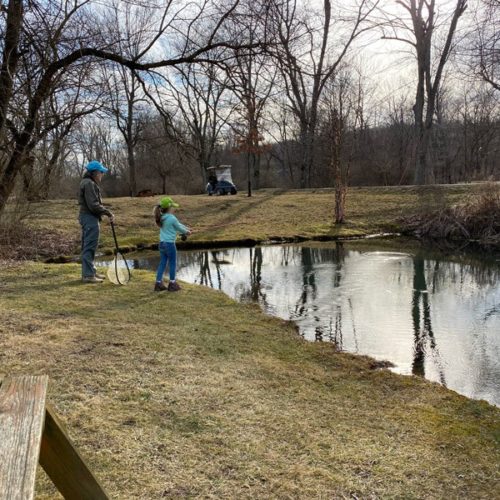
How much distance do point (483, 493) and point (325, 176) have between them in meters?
36.8

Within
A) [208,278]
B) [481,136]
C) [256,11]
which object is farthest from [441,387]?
[481,136]

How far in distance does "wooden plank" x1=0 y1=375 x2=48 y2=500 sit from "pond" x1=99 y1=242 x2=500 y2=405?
4483 millimetres

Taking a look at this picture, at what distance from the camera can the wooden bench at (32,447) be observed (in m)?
1.37

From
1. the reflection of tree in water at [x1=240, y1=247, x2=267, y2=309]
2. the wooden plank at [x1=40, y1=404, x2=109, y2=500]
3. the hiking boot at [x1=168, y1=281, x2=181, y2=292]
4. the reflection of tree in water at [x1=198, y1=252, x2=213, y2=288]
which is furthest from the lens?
the reflection of tree in water at [x1=198, y1=252, x2=213, y2=288]

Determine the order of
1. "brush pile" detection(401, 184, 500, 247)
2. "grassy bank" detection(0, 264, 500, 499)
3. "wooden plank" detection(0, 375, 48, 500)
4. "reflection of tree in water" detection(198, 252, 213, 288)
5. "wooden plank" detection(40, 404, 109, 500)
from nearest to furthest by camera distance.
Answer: "wooden plank" detection(0, 375, 48, 500)
"wooden plank" detection(40, 404, 109, 500)
"grassy bank" detection(0, 264, 500, 499)
"reflection of tree in water" detection(198, 252, 213, 288)
"brush pile" detection(401, 184, 500, 247)

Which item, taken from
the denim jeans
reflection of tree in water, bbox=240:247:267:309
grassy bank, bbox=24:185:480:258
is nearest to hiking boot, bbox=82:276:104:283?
the denim jeans

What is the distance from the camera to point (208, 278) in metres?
11.2

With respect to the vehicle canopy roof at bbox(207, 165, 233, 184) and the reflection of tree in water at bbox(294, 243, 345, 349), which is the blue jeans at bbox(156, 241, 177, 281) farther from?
the vehicle canopy roof at bbox(207, 165, 233, 184)

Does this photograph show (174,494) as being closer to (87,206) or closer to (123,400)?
(123,400)

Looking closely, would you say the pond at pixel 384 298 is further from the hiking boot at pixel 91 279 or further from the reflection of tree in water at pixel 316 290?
the hiking boot at pixel 91 279

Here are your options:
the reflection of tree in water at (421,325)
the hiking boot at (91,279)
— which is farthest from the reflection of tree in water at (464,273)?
the hiking boot at (91,279)

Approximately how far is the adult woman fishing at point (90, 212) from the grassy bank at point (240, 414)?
2.11 m

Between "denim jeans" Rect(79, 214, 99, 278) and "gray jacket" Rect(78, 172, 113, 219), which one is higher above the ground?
"gray jacket" Rect(78, 172, 113, 219)

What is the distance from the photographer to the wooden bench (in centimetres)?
137
